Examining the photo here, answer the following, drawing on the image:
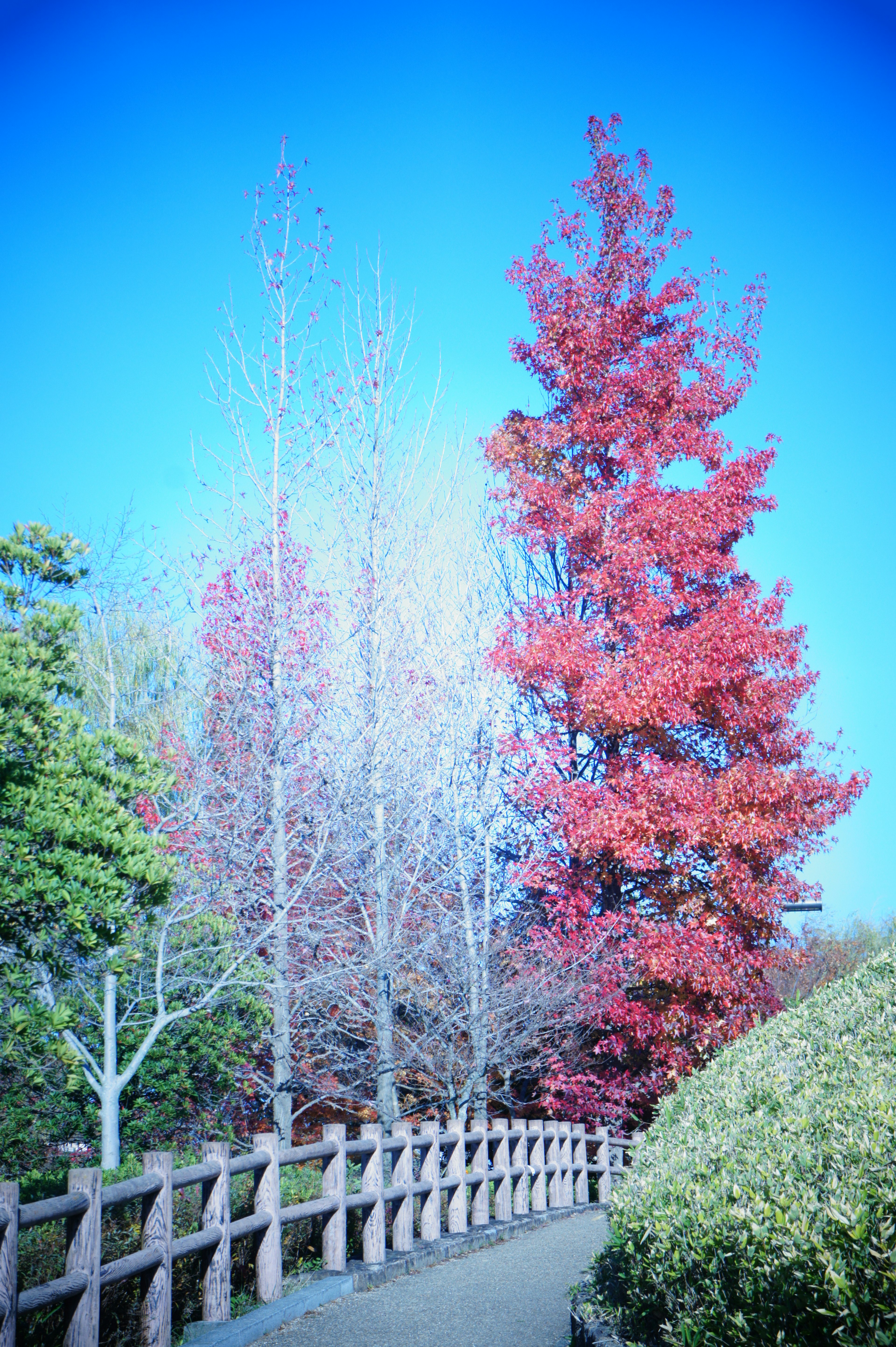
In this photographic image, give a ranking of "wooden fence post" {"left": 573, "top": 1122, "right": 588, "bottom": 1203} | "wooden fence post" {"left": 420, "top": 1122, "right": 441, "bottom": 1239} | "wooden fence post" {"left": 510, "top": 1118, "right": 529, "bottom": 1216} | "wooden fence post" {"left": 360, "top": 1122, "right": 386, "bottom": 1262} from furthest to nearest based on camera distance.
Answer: "wooden fence post" {"left": 573, "top": 1122, "right": 588, "bottom": 1203}
"wooden fence post" {"left": 510, "top": 1118, "right": 529, "bottom": 1216}
"wooden fence post" {"left": 420, "top": 1122, "right": 441, "bottom": 1239}
"wooden fence post" {"left": 360, "top": 1122, "right": 386, "bottom": 1262}

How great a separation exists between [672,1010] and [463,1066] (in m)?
3.00

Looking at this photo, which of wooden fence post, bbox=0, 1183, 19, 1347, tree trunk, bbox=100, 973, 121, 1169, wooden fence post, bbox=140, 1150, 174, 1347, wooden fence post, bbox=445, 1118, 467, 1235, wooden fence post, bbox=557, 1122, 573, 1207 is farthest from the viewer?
wooden fence post, bbox=557, 1122, 573, 1207

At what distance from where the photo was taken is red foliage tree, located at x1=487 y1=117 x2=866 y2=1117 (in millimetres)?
13734

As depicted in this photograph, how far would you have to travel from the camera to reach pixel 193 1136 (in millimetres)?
13500

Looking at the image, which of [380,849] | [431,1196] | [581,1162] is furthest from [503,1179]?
[380,849]

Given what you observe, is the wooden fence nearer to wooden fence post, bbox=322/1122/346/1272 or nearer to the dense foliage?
wooden fence post, bbox=322/1122/346/1272

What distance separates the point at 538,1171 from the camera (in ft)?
40.1

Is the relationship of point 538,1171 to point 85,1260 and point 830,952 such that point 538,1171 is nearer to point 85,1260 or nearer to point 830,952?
point 85,1260

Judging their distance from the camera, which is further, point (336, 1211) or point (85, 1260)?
point (336, 1211)

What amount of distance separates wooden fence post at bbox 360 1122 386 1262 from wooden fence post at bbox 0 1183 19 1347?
12.7 feet

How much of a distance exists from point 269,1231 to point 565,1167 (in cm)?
794

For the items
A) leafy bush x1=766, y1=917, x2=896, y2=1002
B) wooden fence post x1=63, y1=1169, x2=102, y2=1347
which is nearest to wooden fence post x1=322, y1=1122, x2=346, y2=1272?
wooden fence post x1=63, y1=1169, x2=102, y2=1347

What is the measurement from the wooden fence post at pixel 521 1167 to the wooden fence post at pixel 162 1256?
705 centimetres

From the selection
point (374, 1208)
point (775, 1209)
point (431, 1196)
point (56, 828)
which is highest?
point (56, 828)
